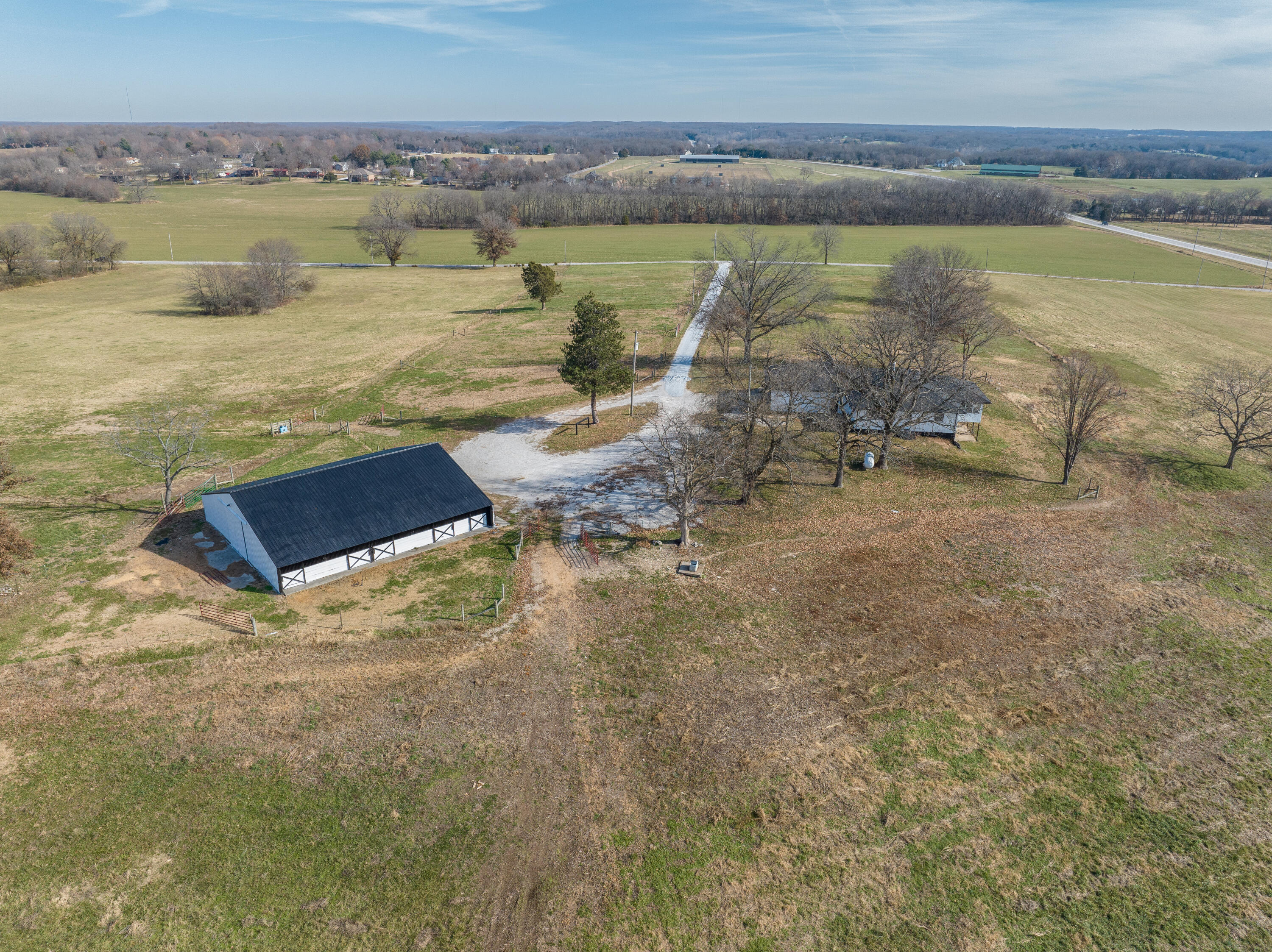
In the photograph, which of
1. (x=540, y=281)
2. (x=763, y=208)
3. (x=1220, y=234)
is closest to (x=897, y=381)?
(x=540, y=281)

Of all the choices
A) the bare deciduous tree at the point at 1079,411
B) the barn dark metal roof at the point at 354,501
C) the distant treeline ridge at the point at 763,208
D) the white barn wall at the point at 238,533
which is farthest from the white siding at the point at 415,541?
the distant treeline ridge at the point at 763,208

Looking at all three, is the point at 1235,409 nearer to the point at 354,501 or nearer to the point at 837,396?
the point at 837,396

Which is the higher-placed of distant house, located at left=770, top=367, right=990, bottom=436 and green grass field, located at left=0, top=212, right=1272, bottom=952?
distant house, located at left=770, top=367, right=990, bottom=436

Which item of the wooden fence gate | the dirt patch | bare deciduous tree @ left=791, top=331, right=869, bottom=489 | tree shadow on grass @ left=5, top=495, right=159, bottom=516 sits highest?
bare deciduous tree @ left=791, top=331, right=869, bottom=489

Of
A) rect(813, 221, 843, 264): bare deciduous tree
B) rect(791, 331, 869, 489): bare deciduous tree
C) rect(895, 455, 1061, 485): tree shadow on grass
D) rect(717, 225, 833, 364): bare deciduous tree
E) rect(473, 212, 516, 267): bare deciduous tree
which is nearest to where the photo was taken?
rect(791, 331, 869, 489): bare deciduous tree

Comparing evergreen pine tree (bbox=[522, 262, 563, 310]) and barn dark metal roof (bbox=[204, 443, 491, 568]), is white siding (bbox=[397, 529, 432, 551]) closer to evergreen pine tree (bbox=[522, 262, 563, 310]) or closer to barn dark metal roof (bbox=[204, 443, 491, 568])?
barn dark metal roof (bbox=[204, 443, 491, 568])

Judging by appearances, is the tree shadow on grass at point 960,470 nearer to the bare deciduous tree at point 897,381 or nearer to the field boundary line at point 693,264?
the bare deciduous tree at point 897,381

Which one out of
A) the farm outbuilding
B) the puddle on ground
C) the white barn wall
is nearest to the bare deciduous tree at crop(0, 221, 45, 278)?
the white barn wall
